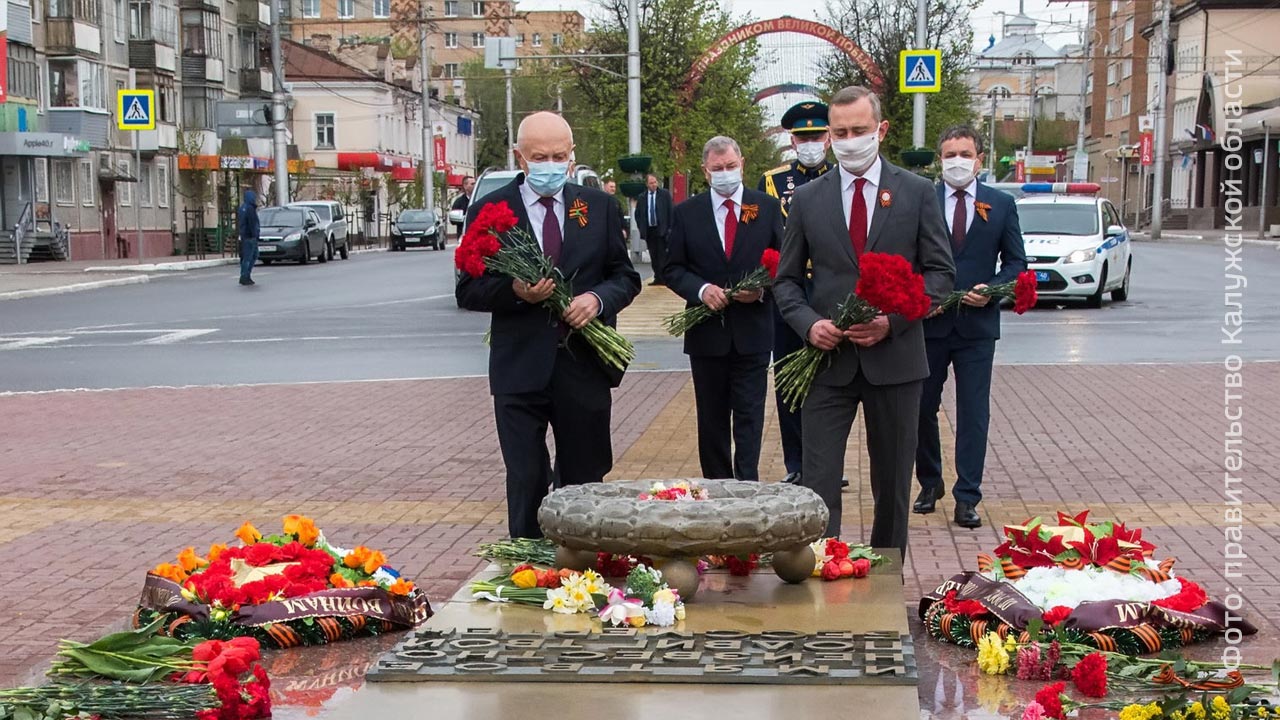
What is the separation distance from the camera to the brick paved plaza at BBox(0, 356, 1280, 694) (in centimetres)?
750

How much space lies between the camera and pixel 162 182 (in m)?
64.4

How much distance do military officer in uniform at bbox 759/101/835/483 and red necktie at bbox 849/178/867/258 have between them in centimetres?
271

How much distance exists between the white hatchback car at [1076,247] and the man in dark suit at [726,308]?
52.3 feet

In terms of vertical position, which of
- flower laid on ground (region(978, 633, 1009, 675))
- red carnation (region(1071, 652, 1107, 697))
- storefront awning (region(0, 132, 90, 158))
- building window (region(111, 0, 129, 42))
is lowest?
flower laid on ground (region(978, 633, 1009, 675))

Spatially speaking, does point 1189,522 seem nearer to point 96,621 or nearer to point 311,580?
point 311,580

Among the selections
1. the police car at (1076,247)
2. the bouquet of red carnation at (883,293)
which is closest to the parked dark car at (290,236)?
the police car at (1076,247)

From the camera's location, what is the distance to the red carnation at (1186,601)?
5.82 metres

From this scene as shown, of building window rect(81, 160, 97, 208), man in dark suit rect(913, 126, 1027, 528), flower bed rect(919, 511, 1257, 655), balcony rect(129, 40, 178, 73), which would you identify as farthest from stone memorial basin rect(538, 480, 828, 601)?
balcony rect(129, 40, 178, 73)

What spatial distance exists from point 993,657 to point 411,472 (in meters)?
5.59

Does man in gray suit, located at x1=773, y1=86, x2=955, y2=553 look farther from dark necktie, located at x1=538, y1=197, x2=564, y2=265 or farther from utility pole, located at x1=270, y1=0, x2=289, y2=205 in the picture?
utility pole, located at x1=270, y1=0, x2=289, y2=205

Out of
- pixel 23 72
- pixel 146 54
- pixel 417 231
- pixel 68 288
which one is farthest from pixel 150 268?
pixel 146 54

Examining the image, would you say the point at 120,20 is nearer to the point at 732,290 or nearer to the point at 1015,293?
the point at 732,290

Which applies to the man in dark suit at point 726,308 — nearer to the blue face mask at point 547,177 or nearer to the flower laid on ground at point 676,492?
the blue face mask at point 547,177

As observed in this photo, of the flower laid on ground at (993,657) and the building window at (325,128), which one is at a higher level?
the building window at (325,128)
